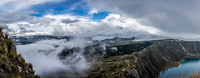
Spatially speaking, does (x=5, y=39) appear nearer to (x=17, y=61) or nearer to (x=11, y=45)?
(x=11, y=45)

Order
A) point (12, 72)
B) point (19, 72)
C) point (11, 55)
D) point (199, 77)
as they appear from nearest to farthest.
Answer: point (199, 77), point (12, 72), point (19, 72), point (11, 55)

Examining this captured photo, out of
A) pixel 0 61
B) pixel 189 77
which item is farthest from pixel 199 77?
pixel 0 61

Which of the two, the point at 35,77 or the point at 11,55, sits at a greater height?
the point at 11,55

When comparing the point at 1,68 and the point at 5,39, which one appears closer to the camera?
the point at 1,68

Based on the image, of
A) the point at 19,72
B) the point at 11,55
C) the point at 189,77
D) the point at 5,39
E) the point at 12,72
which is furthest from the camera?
the point at 5,39

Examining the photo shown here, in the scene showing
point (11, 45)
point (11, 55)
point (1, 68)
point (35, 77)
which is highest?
point (11, 45)

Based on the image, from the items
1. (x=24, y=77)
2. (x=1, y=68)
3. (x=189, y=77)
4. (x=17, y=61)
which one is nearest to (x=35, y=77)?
(x=24, y=77)

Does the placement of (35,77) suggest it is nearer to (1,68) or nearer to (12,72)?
(12,72)

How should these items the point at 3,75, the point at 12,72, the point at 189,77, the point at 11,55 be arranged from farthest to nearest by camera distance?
the point at 11,55, the point at 12,72, the point at 3,75, the point at 189,77

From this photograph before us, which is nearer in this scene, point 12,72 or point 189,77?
point 189,77
